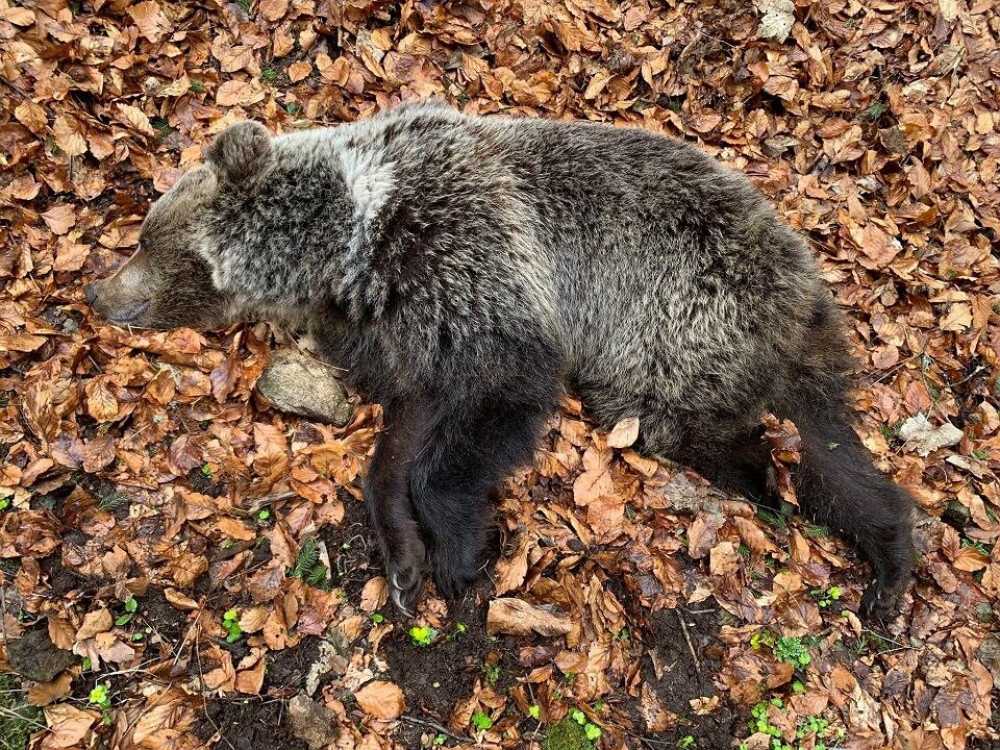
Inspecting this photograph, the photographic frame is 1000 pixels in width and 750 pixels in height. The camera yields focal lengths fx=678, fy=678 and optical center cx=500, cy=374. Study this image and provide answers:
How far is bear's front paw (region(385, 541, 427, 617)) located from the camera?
3.75 meters

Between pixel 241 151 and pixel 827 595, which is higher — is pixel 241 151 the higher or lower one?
the higher one

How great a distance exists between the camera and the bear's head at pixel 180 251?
A: 423 cm

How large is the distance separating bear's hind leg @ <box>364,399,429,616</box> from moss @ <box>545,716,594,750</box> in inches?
38.0

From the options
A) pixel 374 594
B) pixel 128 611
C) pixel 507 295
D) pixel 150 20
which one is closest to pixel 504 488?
pixel 374 594

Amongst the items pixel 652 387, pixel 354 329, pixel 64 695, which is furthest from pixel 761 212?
pixel 64 695

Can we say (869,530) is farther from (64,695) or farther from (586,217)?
(64,695)

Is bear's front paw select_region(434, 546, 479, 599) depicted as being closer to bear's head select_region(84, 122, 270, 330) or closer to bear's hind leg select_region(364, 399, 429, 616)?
bear's hind leg select_region(364, 399, 429, 616)

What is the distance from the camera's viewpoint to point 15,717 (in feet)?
10.1

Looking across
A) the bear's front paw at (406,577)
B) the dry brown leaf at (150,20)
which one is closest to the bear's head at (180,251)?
the dry brown leaf at (150,20)

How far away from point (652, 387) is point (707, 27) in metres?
3.59

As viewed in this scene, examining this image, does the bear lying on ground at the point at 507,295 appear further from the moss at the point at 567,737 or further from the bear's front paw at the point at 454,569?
the moss at the point at 567,737

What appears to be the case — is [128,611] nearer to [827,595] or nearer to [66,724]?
[66,724]

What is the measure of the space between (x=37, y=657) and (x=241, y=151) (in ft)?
9.67

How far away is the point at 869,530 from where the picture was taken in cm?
438
